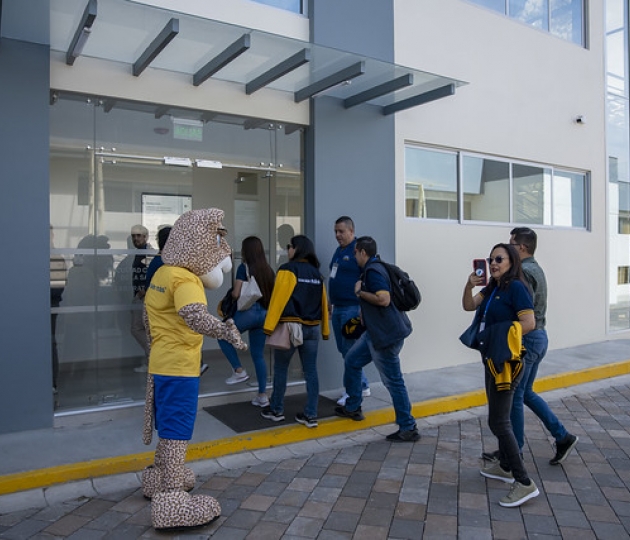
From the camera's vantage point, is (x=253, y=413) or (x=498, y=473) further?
(x=253, y=413)

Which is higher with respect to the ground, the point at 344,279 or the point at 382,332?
the point at 344,279

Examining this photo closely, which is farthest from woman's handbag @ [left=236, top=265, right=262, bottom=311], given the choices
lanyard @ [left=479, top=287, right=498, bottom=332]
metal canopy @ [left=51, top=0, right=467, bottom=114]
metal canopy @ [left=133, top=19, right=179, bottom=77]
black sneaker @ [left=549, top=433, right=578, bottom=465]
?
black sneaker @ [left=549, top=433, right=578, bottom=465]

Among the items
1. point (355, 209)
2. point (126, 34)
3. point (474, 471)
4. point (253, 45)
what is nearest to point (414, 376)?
point (355, 209)

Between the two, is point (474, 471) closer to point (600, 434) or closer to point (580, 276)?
point (600, 434)

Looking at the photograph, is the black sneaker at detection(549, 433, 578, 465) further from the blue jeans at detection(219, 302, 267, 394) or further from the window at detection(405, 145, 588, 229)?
the window at detection(405, 145, 588, 229)

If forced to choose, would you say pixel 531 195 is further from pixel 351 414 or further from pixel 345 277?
pixel 351 414

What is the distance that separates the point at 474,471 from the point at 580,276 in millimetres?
6384

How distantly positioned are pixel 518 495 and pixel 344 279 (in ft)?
9.26

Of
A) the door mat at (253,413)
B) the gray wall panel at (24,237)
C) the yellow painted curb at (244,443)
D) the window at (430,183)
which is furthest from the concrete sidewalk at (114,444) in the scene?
the window at (430,183)

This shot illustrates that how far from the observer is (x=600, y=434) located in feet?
18.5

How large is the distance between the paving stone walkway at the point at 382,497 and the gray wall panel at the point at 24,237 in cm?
143

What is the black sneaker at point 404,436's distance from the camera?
17.6 ft

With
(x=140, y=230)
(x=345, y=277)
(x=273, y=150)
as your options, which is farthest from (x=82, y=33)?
(x=345, y=277)

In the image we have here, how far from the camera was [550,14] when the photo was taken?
32.0ft
